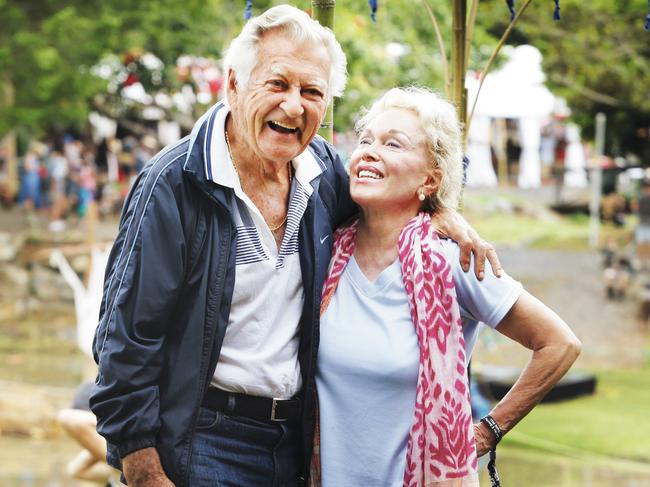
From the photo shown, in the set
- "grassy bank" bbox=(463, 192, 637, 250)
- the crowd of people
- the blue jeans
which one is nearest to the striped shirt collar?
the blue jeans

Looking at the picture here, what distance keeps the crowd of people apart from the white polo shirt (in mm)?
14883

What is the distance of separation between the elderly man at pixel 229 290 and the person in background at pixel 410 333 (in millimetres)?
73

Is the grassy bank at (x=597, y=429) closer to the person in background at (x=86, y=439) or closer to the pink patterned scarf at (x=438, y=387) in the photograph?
the person in background at (x=86, y=439)

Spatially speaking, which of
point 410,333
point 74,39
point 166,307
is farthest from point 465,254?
point 74,39

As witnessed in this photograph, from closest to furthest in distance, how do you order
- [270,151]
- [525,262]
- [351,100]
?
[270,151], [351,100], [525,262]

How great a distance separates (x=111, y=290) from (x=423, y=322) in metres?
0.70

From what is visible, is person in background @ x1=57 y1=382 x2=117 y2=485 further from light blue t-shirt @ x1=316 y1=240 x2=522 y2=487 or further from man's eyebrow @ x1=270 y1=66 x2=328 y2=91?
man's eyebrow @ x1=270 y1=66 x2=328 y2=91

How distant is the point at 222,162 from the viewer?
233cm

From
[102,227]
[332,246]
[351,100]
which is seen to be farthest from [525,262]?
[332,246]

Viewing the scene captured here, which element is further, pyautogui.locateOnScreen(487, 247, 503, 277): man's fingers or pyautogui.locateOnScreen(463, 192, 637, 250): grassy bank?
pyautogui.locateOnScreen(463, 192, 637, 250): grassy bank

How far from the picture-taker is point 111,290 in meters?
2.27

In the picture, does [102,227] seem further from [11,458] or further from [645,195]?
[11,458]

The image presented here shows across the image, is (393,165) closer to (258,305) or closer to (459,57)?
(258,305)

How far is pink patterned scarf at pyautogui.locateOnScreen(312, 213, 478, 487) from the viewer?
7.68 feet
